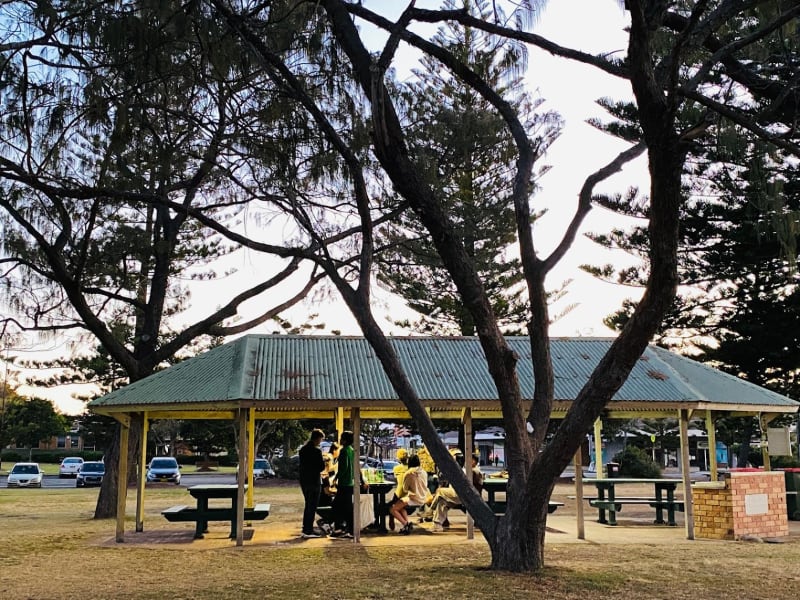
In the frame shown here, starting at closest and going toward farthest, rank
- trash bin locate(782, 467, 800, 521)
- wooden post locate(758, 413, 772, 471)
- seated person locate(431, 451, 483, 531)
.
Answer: seated person locate(431, 451, 483, 531) → wooden post locate(758, 413, 772, 471) → trash bin locate(782, 467, 800, 521)

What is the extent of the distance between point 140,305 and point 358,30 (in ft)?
31.1

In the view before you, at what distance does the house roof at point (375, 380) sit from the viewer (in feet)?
34.8

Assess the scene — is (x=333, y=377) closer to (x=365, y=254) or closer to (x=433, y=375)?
(x=433, y=375)

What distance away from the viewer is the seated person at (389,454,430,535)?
11.3 meters

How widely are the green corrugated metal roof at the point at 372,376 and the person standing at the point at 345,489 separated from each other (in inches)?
29.0

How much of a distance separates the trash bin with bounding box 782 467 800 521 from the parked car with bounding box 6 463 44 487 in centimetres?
2374

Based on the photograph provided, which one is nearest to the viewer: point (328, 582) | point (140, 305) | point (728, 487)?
point (328, 582)

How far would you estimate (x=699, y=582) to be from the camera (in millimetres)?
7320

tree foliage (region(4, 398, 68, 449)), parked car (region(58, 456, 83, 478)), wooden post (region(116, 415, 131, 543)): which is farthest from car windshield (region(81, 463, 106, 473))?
tree foliage (region(4, 398, 68, 449))

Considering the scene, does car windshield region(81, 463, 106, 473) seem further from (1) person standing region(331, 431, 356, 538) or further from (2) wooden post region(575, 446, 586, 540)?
(2) wooden post region(575, 446, 586, 540)

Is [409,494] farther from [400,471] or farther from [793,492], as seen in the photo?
[793,492]

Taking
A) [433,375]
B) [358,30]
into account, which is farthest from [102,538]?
[358,30]

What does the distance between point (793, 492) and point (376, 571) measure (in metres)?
8.82

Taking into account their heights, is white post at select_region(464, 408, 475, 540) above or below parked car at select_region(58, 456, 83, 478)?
above
